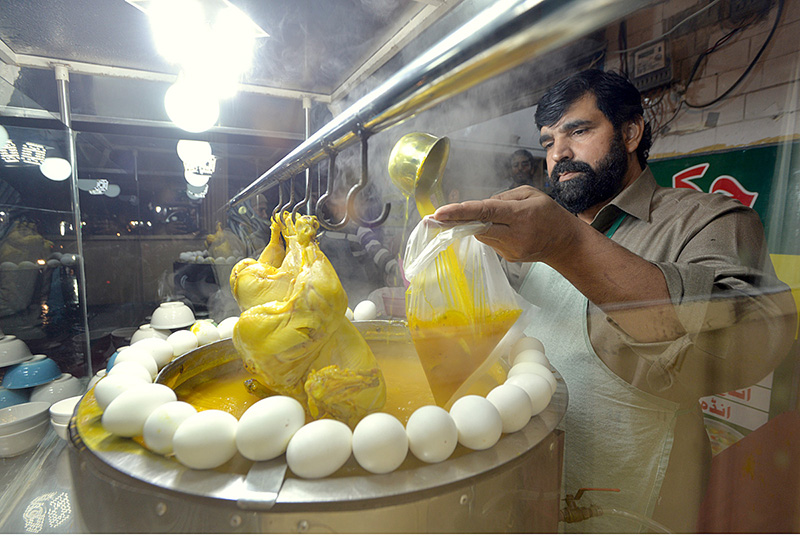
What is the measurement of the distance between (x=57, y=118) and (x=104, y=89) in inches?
12.0

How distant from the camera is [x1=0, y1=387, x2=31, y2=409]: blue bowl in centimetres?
153

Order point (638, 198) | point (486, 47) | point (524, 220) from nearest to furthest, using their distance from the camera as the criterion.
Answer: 1. point (486, 47)
2. point (524, 220)
3. point (638, 198)

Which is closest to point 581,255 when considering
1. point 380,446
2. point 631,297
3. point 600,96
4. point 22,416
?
point 631,297

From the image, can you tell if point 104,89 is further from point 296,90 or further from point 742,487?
point 742,487

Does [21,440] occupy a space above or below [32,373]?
below

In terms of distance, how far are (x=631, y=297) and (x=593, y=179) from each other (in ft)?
1.86

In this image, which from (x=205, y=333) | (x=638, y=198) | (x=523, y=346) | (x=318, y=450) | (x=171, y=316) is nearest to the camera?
(x=318, y=450)

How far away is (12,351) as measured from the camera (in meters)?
1.62

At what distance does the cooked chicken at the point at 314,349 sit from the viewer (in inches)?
27.5

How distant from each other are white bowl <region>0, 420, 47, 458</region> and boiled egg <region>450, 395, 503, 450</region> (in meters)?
1.88

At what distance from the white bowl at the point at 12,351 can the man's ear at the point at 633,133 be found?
2.70 m

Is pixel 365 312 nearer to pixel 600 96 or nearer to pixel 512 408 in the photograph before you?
pixel 512 408

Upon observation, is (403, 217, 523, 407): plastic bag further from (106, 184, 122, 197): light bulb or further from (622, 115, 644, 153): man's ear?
(106, 184, 122, 197): light bulb

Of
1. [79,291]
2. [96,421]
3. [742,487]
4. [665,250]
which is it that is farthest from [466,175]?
[79,291]
